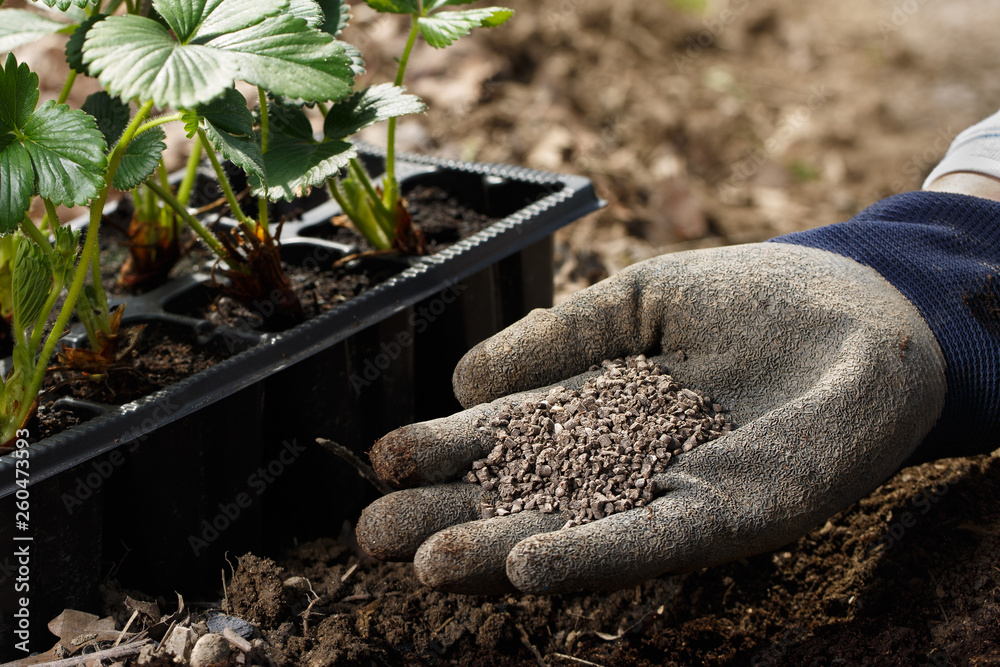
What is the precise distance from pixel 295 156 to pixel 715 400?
76 cm

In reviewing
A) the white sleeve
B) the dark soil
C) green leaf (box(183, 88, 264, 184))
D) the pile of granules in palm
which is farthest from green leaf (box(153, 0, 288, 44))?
the white sleeve

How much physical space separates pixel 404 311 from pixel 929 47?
13.3 ft

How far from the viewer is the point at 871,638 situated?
47.1 inches

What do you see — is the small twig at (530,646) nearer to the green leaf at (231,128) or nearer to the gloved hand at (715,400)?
the gloved hand at (715,400)

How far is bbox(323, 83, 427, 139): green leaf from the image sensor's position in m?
1.35

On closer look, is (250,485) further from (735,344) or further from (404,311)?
(735,344)

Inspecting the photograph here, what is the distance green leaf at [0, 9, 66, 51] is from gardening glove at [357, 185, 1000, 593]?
836 millimetres

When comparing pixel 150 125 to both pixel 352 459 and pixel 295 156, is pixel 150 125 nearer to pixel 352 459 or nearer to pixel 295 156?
pixel 295 156

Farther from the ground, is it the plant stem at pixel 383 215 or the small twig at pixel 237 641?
the plant stem at pixel 383 215

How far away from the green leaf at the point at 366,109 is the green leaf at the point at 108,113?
1.09 feet

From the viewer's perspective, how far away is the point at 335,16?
1.44 m

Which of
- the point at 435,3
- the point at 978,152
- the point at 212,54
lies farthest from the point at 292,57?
the point at 978,152

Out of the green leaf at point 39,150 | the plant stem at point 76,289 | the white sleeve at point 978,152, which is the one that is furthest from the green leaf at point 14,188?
the white sleeve at point 978,152

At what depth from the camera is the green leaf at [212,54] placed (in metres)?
0.97
